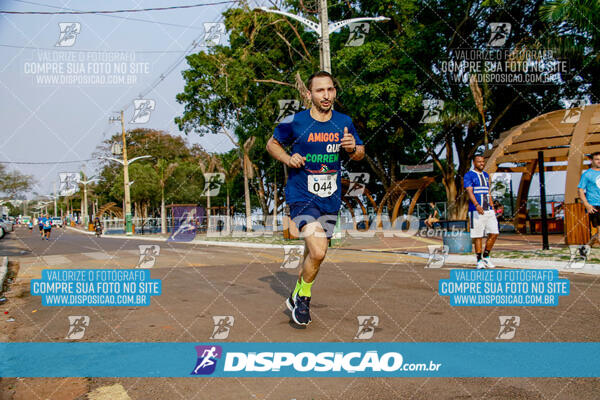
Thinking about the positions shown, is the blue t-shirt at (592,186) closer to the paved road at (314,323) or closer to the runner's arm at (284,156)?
the paved road at (314,323)

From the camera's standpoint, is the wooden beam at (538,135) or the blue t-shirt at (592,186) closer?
the blue t-shirt at (592,186)

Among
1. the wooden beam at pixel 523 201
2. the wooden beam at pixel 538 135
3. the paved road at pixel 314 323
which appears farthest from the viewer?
the wooden beam at pixel 523 201

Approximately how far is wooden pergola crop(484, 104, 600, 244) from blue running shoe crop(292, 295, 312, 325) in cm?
1059

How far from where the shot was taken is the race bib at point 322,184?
14.8 feet

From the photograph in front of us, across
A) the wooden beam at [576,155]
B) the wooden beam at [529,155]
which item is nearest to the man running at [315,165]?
the wooden beam at [576,155]

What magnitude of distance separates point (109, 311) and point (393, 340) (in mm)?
3165

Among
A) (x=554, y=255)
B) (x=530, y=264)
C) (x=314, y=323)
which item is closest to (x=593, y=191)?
(x=530, y=264)

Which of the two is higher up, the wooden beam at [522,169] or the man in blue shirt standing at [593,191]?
the wooden beam at [522,169]

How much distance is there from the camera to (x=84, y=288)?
267 inches

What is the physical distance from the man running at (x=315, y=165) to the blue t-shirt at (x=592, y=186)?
5471mm

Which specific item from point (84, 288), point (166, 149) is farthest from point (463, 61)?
point (166, 149)

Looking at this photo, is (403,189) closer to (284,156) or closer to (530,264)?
(530,264)

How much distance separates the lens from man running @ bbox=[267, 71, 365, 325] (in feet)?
14.7

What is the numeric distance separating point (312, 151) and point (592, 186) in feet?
19.4
